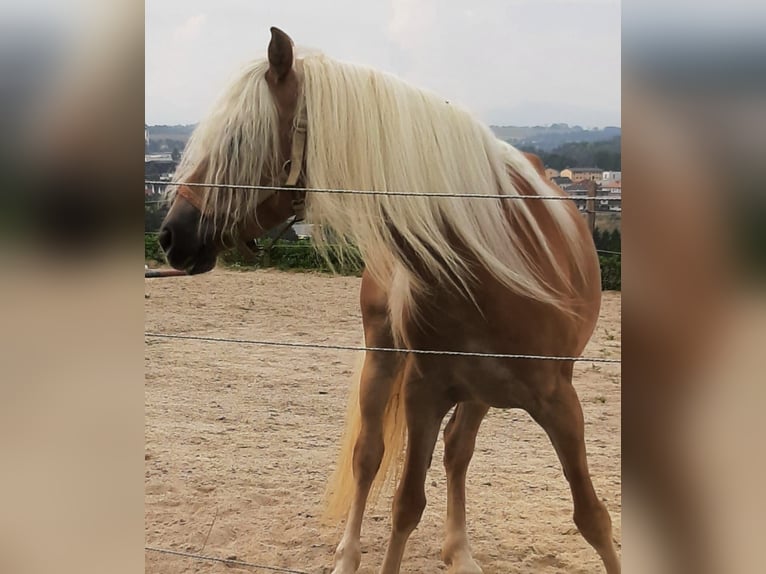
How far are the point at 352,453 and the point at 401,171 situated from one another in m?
0.62

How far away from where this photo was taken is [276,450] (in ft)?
5.74

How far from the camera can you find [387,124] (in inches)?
59.7

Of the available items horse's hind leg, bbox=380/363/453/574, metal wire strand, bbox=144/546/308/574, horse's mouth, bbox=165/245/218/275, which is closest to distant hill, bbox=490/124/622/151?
horse's hind leg, bbox=380/363/453/574

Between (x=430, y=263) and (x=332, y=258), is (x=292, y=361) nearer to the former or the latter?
(x=332, y=258)

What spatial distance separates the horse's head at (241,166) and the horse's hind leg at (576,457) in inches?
23.7

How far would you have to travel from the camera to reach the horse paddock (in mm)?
1617

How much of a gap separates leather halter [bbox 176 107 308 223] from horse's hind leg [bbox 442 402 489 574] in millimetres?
510

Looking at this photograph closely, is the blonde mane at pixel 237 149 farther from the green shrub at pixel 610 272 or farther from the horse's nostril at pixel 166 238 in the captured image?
the green shrub at pixel 610 272

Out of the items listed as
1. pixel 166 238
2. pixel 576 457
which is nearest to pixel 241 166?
pixel 166 238

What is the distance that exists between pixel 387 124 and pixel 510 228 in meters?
0.30

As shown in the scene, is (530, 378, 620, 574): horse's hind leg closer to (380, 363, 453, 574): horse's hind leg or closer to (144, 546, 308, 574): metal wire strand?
(380, 363, 453, 574): horse's hind leg

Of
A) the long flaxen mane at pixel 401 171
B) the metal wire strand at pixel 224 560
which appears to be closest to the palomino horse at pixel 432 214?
the long flaxen mane at pixel 401 171

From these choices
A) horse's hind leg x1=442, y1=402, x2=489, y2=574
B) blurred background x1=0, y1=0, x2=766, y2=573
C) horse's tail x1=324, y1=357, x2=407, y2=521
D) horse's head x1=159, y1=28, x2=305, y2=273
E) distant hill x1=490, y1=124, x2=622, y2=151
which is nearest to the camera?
blurred background x1=0, y1=0, x2=766, y2=573
